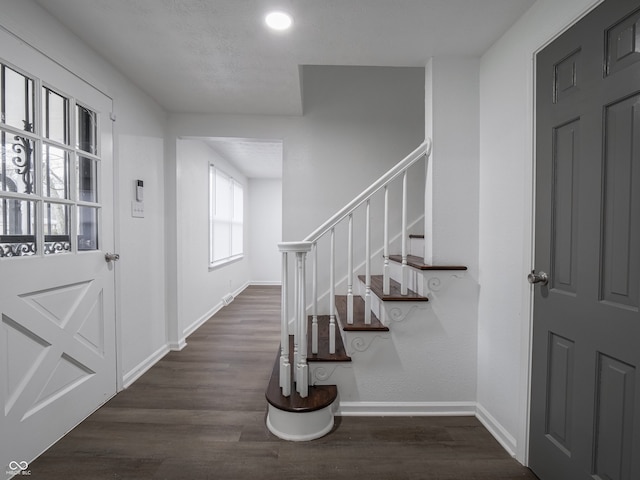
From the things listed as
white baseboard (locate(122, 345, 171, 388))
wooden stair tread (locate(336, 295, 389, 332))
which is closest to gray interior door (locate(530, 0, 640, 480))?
wooden stair tread (locate(336, 295, 389, 332))

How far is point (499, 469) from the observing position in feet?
4.81

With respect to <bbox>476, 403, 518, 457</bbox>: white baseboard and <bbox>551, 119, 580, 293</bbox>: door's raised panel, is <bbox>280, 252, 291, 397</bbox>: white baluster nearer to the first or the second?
<bbox>476, 403, 518, 457</bbox>: white baseboard

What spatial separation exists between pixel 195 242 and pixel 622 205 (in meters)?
3.72

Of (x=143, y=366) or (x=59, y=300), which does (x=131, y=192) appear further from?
(x=143, y=366)

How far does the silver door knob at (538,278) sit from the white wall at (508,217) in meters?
0.05

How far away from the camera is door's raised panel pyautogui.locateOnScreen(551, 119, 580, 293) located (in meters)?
1.23

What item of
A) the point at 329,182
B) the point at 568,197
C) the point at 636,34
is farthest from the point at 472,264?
the point at 329,182

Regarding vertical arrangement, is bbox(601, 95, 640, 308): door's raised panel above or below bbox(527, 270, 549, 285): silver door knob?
above

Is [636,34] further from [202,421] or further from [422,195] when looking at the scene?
[202,421]

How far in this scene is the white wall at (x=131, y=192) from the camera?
1748 mm

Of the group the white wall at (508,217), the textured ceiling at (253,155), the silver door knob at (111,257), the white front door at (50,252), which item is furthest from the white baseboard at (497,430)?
the textured ceiling at (253,155)

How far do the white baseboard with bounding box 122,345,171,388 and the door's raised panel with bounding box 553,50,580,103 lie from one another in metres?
3.14

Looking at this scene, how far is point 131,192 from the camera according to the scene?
7.50 feet

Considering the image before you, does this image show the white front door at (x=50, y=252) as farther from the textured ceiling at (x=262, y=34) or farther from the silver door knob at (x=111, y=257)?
the textured ceiling at (x=262, y=34)
